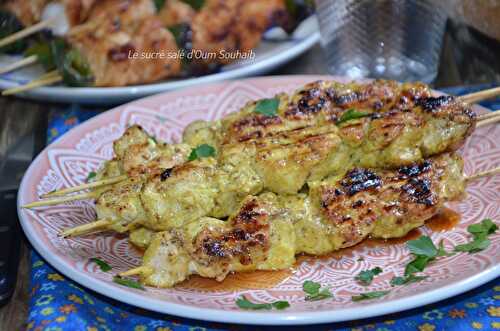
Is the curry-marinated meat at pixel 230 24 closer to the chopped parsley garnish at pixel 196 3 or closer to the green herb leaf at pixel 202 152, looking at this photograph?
the chopped parsley garnish at pixel 196 3

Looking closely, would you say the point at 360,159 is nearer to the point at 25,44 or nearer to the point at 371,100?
the point at 371,100

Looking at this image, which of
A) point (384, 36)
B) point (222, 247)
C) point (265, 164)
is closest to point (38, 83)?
point (265, 164)

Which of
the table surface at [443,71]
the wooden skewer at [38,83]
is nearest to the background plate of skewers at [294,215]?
the wooden skewer at [38,83]

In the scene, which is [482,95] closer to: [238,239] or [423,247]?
[423,247]

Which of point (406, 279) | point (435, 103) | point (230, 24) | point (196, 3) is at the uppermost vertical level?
point (196, 3)

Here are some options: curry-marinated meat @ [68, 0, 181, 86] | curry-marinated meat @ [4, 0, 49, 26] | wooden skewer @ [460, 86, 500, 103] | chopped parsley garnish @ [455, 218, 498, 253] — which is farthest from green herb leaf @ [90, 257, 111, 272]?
curry-marinated meat @ [4, 0, 49, 26]

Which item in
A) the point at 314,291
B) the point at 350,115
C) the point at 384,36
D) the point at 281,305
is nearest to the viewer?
the point at 281,305

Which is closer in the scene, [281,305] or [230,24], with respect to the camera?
[281,305]

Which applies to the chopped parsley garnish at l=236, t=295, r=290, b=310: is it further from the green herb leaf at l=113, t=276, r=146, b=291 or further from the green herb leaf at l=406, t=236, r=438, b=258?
the green herb leaf at l=406, t=236, r=438, b=258
